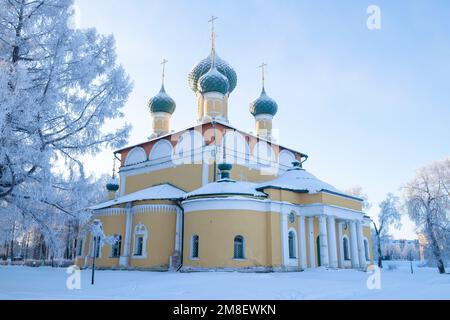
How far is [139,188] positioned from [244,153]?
602 centimetres

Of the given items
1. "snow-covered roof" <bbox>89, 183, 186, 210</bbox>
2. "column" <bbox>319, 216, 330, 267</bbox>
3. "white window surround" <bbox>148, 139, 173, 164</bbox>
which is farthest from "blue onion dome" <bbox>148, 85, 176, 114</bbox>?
"column" <bbox>319, 216, 330, 267</bbox>

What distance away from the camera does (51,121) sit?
312 inches

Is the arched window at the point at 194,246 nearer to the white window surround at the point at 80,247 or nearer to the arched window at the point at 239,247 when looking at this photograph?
the arched window at the point at 239,247

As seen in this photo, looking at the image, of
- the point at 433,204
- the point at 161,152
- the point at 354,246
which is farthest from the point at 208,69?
the point at 433,204

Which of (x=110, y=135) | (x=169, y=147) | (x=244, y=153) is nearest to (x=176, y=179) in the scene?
(x=169, y=147)

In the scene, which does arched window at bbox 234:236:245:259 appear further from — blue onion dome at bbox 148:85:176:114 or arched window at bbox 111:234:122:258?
blue onion dome at bbox 148:85:176:114

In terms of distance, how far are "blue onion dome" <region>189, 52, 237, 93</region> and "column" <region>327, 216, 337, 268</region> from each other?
10.3m

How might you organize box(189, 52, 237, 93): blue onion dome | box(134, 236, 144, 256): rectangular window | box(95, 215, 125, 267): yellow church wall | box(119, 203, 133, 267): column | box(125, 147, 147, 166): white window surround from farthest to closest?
box(189, 52, 237, 93): blue onion dome, box(125, 147, 147, 166): white window surround, box(95, 215, 125, 267): yellow church wall, box(119, 203, 133, 267): column, box(134, 236, 144, 256): rectangular window

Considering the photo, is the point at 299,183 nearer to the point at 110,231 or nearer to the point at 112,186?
the point at 110,231

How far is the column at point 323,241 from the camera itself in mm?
16359

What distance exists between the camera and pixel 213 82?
2073 centimetres

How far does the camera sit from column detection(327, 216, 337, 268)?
16.5 metres

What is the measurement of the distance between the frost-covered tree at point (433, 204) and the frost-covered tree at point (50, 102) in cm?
1759
